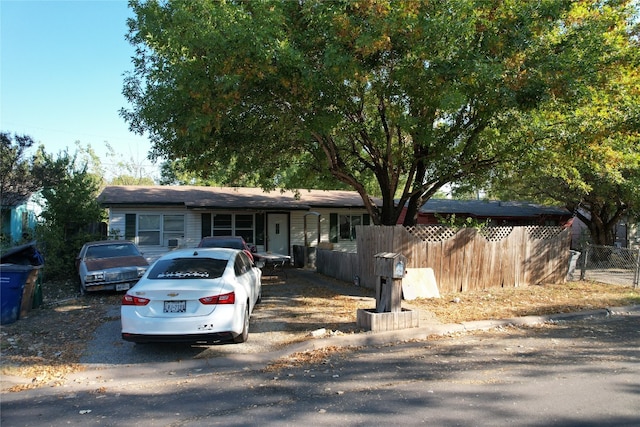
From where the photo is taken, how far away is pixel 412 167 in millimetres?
13852

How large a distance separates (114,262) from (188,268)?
6440 millimetres

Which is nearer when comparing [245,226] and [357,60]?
[357,60]

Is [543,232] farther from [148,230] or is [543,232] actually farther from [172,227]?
[148,230]

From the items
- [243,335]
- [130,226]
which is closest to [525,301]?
[243,335]

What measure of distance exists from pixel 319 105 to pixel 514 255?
23.6ft

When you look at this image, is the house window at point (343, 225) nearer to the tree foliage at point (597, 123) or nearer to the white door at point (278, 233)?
the white door at point (278, 233)

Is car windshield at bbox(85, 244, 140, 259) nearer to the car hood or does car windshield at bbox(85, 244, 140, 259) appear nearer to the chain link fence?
the car hood

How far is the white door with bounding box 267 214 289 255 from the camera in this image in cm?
2123

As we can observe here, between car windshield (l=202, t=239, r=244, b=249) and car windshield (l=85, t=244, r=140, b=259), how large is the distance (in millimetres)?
2097

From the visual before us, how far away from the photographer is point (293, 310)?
1021cm

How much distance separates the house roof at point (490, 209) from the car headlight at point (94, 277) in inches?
711

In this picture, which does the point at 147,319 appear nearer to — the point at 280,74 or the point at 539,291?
the point at 280,74

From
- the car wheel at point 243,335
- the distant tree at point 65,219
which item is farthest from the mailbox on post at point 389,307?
the distant tree at point 65,219

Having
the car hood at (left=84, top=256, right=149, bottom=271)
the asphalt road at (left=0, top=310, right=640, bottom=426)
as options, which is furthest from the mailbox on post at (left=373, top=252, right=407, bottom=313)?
the car hood at (left=84, top=256, right=149, bottom=271)
